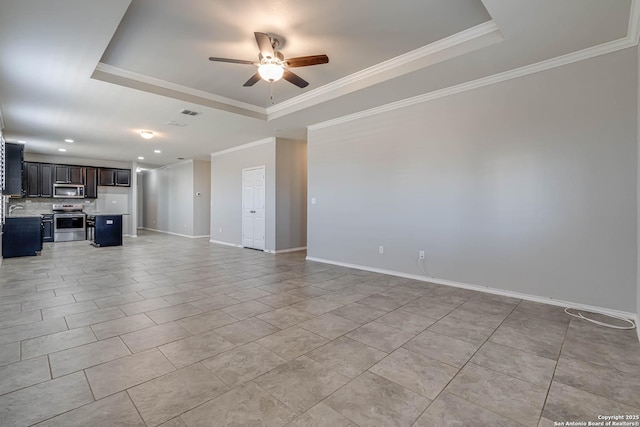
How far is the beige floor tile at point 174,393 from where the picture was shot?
5.27 ft

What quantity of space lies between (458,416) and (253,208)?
6628 millimetres

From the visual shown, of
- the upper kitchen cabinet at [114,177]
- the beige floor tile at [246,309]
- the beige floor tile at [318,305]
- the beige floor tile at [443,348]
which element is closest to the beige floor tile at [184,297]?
the beige floor tile at [246,309]

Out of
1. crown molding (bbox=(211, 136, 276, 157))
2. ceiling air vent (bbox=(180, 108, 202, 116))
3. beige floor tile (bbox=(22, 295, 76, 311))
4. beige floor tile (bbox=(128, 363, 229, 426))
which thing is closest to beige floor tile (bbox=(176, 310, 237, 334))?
beige floor tile (bbox=(128, 363, 229, 426))

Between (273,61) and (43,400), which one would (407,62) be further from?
(43,400)

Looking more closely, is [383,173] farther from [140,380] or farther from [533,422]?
[140,380]

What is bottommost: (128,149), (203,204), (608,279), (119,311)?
(119,311)

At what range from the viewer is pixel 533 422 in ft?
5.15

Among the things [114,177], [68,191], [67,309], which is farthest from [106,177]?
[67,309]

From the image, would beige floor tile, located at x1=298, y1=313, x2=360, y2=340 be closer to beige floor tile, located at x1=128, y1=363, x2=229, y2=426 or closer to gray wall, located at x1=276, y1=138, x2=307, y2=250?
beige floor tile, located at x1=128, y1=363, x2=229, y2=426

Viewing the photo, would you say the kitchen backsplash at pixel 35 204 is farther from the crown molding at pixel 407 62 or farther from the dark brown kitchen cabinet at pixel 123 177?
the crown molding at pixel 407 62

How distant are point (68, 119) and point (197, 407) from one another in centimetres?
622

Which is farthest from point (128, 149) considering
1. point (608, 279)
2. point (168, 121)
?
point (608, 279)

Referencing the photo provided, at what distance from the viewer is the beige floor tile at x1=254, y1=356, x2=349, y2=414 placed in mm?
1734

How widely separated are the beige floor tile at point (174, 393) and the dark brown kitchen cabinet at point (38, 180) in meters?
10.1
